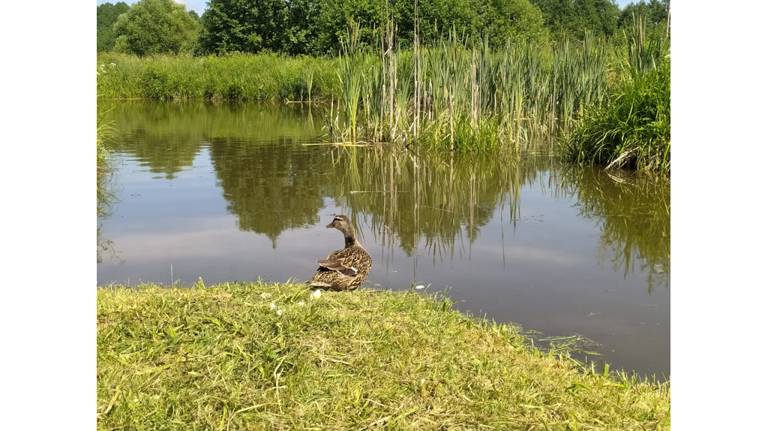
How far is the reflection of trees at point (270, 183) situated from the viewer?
784cm

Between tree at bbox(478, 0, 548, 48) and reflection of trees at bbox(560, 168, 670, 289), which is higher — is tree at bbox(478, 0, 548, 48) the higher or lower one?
the higher one

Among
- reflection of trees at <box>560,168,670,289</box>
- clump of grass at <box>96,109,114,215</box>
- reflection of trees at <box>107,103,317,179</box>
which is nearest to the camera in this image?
reflection of trees at <box>560,168,670,289</box>

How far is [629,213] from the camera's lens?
796cm

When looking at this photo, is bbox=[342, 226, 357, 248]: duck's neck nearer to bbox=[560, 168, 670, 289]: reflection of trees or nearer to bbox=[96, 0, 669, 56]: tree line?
bbox=[560, 168, 670, 289]: reflection of trees

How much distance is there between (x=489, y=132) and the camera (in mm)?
11781

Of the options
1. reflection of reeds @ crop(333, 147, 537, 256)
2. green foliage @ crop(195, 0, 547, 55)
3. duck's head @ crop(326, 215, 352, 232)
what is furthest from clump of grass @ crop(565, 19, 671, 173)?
green foliage @ crop(195, 0, 547, 55)

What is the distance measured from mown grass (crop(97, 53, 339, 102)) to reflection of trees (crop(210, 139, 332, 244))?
1375 cm

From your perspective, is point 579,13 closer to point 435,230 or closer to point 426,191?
point 426,191

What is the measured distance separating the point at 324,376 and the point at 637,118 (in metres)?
7.41

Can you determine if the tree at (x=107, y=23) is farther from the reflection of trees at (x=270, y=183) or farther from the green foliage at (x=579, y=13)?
the reflection of trees at (x=270, y=183)

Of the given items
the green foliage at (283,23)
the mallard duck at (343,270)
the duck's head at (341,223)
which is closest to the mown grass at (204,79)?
the green foliage at (283,23)

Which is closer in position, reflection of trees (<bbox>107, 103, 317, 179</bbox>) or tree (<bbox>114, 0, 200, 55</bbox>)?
reflection of trees (<bbox>107, 103, 317, 179</bbox>)

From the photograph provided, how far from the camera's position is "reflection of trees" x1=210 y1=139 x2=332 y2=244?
784cm

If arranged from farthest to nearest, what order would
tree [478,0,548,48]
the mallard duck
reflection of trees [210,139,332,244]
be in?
tree [478,0,548,48] < reflection of trees [210,139,332,244] < the mallard duck
